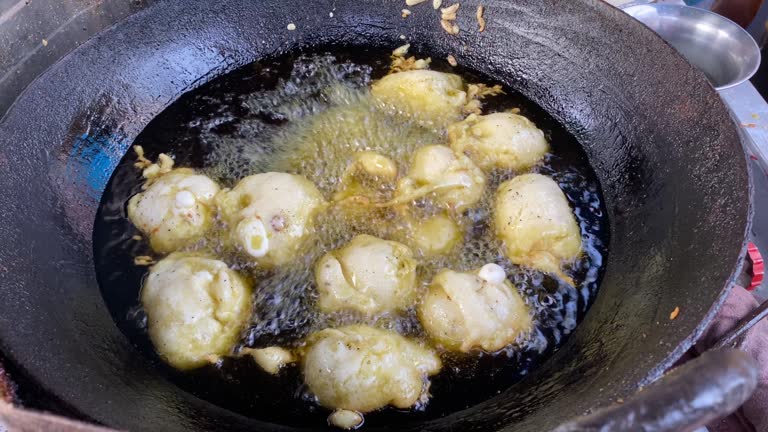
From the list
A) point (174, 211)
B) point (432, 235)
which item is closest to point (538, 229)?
point (432, 235)

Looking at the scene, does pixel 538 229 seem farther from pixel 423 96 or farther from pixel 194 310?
pixel 194 310

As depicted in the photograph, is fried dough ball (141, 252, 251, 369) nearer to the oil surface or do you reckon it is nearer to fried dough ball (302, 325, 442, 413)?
the oil surface

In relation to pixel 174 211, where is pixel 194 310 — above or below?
below

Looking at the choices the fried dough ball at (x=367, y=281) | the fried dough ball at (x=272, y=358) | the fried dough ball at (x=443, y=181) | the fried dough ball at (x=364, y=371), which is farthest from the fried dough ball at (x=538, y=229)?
the fried dough ball at (x=272, y=358)

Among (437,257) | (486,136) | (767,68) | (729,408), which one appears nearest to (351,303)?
(437,257)

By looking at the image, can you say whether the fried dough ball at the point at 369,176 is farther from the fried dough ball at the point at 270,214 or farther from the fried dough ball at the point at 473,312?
the fried dough ball at the point at 473,312
